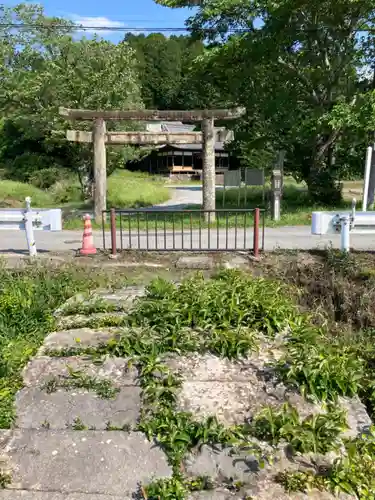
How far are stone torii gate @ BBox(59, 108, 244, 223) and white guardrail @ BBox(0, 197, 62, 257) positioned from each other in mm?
5744

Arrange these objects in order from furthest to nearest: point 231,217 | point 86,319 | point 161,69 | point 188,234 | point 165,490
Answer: point 161,69 < point 231,217 < point 188,234 < point 86,319 < point 165,490

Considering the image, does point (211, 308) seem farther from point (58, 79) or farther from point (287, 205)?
point (58, 79)

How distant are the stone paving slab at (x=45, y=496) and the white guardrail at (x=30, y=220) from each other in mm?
5378

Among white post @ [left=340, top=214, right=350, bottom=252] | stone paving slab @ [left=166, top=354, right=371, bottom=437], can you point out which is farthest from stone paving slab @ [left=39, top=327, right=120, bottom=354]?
white post @ [left=340, top=214, right=350, bottom=252]

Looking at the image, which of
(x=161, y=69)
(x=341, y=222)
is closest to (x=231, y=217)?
(x=341, y=222)

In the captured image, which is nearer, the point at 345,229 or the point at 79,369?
the point at 79,369

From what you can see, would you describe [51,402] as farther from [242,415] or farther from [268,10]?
[268,10]

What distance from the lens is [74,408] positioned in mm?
3734

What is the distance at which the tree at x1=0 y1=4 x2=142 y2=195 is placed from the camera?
21953 mm

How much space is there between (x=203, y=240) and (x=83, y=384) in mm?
6599

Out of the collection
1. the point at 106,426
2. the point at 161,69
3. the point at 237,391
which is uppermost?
the point at 161,69

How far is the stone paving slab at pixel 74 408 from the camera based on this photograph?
361 cm

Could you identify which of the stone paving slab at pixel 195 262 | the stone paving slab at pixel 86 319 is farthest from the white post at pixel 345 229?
the stone paving slab at pixel 86 319

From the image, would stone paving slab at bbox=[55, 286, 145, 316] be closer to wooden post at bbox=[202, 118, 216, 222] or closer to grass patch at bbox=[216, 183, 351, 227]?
wooden post at bbox=[202, 118, 216, 222]
